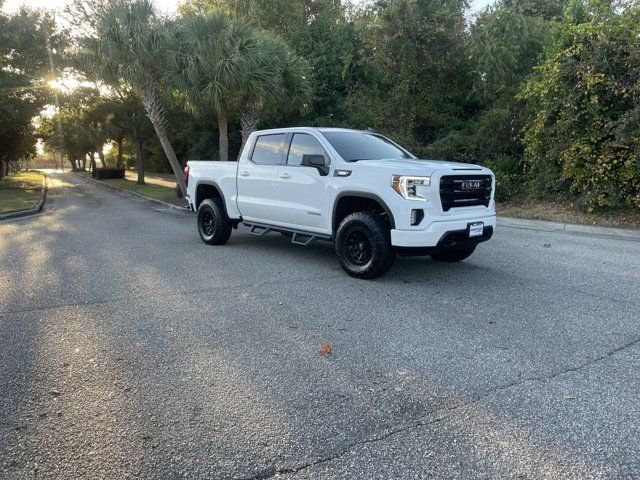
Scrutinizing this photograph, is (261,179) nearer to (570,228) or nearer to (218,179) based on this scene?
(218,179)

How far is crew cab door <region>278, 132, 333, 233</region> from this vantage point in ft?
21.1

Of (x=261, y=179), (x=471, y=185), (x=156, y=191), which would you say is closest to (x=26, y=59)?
(x=156, y=191)

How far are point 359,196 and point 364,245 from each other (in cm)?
62

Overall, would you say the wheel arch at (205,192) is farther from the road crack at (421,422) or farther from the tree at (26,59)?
the tree at (26,59)

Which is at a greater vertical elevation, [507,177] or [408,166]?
[408,166]

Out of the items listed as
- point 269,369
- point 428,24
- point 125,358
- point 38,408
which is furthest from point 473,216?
point 428,24

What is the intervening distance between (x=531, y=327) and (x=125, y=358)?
349cm

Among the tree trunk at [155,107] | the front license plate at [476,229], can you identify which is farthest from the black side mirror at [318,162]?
the tree trunk at [155,107]

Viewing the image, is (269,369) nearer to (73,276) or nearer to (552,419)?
(552,419)

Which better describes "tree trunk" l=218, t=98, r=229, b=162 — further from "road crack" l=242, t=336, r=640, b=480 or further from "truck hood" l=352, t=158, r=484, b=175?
"road crack" l=242, t=336, r=640, b=480

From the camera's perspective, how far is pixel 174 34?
15.8 metres

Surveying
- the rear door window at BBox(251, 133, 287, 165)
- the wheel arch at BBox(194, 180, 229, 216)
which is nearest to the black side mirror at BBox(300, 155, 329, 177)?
the rear door window at BBox(251, 133, 287, 165)

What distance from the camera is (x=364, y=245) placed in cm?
609

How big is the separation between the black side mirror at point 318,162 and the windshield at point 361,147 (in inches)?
11.2
